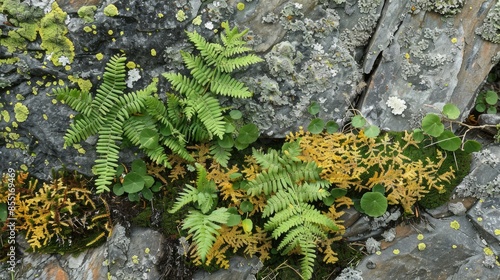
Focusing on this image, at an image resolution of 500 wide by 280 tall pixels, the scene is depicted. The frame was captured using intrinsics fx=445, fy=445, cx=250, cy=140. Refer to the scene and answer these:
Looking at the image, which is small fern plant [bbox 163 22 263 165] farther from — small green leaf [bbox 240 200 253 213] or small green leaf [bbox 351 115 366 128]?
small green leaf [bbox 351 115 366 128]

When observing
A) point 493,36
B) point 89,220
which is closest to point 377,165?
point 493,36

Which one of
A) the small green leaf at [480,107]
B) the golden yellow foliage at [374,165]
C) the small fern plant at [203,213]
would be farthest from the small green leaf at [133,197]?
the small green leaf at [480,107]

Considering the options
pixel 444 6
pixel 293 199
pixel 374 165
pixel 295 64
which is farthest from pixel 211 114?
pixel 444 6

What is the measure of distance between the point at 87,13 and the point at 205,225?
8.89 ft

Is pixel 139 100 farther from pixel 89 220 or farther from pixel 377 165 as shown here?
pixel 377 165

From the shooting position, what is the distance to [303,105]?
5.30 m

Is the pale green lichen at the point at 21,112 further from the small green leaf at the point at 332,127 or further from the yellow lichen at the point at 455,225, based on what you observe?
Result: the yellow lichen at the point at 455,225

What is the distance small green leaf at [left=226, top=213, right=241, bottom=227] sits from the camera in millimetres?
4793

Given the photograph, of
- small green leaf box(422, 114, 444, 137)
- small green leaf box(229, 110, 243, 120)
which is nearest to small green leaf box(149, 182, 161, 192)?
small green leaf box(229, 110, 243, 120)

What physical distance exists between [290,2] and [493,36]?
243 cm

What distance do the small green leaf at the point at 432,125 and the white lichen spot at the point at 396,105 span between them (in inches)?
11.9

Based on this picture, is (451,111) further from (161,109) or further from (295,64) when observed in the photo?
(161,109)

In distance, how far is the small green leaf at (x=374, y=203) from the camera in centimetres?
473

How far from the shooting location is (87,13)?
500 centimetres
